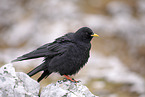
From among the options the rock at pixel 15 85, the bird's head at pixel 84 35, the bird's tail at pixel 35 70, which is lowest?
the rock at pixel 15 85

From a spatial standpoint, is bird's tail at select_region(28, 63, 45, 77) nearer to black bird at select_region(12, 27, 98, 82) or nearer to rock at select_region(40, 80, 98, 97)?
black bird at select_region(12, 27, 98, 82)

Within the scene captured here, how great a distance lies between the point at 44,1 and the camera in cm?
2162

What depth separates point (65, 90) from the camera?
21.2ft

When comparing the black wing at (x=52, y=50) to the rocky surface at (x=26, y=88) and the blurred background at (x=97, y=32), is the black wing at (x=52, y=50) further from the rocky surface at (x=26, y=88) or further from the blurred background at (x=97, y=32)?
the blurred background at (x=97, y=32)

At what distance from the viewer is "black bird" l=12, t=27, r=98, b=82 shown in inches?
284

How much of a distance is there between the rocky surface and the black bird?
Answer: 590 millimetres

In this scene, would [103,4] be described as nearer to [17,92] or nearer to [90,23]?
[90,23]

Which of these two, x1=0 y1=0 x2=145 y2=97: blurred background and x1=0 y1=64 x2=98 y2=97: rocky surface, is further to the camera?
x1=0 y1=0 x2=145 y2=97: blurred background

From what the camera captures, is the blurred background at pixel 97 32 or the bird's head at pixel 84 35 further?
the blurred background at pixel 97 32

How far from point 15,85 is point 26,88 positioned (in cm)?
33

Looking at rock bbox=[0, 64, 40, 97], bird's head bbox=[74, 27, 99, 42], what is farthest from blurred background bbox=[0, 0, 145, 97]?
rock bbox=[0, 64, 40, 97]

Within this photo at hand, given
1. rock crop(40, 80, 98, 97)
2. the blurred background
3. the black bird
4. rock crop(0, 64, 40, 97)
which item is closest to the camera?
rock crop(0, 64, 40, 97)

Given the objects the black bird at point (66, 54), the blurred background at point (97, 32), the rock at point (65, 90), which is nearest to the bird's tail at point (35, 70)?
the black bird at point (66, 54)

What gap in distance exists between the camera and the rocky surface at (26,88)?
6082 millimetres
